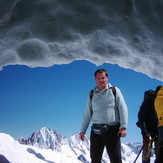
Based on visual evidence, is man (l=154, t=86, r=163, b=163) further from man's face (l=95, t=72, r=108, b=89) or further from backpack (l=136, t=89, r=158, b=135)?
man's face (l=95, t=72, r=108, b=89)

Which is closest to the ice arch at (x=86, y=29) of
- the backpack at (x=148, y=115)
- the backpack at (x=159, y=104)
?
the backpack at (x=148, y=115)

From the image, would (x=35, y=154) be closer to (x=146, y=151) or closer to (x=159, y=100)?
(x=146, y=151)

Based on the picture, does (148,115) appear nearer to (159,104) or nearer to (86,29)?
(159,104)

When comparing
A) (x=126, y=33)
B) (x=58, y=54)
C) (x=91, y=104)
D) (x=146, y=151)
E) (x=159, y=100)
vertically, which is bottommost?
(x=146, y=151)

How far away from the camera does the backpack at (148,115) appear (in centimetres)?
441

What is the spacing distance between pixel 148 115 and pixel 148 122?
0.43ft

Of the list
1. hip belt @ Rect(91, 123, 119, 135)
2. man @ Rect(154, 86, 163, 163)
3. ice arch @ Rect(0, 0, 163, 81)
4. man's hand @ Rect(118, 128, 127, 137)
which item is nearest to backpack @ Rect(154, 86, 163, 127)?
man @ Rect(154, 86, 163, 163)

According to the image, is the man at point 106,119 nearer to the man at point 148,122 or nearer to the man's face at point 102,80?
the man's face at point 102,80

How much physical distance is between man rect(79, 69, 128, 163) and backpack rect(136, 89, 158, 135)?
0.40m

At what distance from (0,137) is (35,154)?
152cm

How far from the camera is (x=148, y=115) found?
454cm

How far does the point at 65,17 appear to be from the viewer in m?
4.16

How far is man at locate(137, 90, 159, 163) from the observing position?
4.34 meters

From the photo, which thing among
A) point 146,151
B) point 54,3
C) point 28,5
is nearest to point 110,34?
point 54,3
